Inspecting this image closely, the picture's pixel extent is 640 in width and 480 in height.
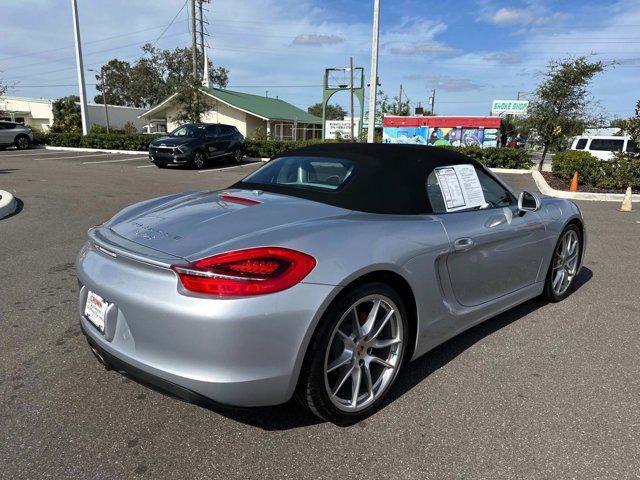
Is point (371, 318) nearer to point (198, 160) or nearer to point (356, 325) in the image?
point (356, 325)

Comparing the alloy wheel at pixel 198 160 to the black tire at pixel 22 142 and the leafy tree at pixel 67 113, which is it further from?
the leafy tree at pixel 67 113

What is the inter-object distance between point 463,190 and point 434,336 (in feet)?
3.48

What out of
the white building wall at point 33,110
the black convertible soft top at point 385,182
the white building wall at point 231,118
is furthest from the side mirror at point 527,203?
the white building wall at point 33,110

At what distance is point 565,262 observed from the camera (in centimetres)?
431

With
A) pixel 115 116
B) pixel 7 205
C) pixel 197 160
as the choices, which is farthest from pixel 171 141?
pixel 115 116

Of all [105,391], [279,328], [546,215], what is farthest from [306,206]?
[546,215]

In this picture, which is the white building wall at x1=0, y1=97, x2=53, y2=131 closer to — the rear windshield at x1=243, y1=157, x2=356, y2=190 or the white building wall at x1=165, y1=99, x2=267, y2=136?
the white building wall at x1=165, y1=99, x2=267, y2=136

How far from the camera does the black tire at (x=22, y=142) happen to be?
26.7 metres

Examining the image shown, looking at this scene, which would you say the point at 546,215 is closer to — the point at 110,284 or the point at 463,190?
the point at 463,190

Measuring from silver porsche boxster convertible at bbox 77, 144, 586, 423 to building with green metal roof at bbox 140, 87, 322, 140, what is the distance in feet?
98.4

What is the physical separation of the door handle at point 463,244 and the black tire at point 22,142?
3029 cm

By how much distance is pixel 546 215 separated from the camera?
12.7 feet

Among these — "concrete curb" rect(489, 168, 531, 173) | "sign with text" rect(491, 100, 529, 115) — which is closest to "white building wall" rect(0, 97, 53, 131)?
"sign with text" rect(491, 100, 529, 115)

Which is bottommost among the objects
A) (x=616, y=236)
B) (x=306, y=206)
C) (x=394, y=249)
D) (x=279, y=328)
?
(x=616, y=236)
